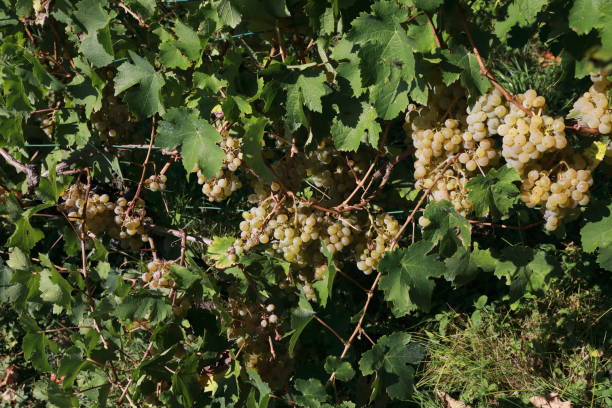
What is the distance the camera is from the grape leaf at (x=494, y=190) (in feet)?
5.85

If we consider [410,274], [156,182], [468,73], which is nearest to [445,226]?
[410,274]

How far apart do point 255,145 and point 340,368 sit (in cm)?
80

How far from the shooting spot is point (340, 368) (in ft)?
7.06

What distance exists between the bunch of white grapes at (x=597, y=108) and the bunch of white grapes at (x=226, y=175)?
1.00 metres

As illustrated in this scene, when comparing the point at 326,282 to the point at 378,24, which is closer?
the point at 378,24

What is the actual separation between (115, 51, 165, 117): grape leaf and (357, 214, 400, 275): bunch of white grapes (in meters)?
0.81

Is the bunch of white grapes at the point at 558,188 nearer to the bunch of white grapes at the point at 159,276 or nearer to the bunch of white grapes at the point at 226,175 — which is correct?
the bunch of white grapes at the point at 226,175

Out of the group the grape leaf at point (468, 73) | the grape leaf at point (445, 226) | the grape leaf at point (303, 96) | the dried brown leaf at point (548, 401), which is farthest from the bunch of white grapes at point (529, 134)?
the dried brown leaf at point (548, 401)

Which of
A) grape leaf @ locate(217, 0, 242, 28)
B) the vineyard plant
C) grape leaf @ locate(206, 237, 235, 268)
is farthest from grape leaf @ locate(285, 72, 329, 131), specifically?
grape leaf @ locate(206, 237, 235, 268)

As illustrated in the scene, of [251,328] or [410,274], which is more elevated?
[410,274]

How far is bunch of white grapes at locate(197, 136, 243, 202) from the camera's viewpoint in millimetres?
2062

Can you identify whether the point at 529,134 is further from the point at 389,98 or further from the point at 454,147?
the point at 389,98

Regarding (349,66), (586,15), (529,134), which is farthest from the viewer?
(349,66)

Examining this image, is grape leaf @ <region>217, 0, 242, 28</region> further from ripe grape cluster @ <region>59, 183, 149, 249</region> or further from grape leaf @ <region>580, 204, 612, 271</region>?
grape leaf @ <region>580, 204, 612, 271</region>
